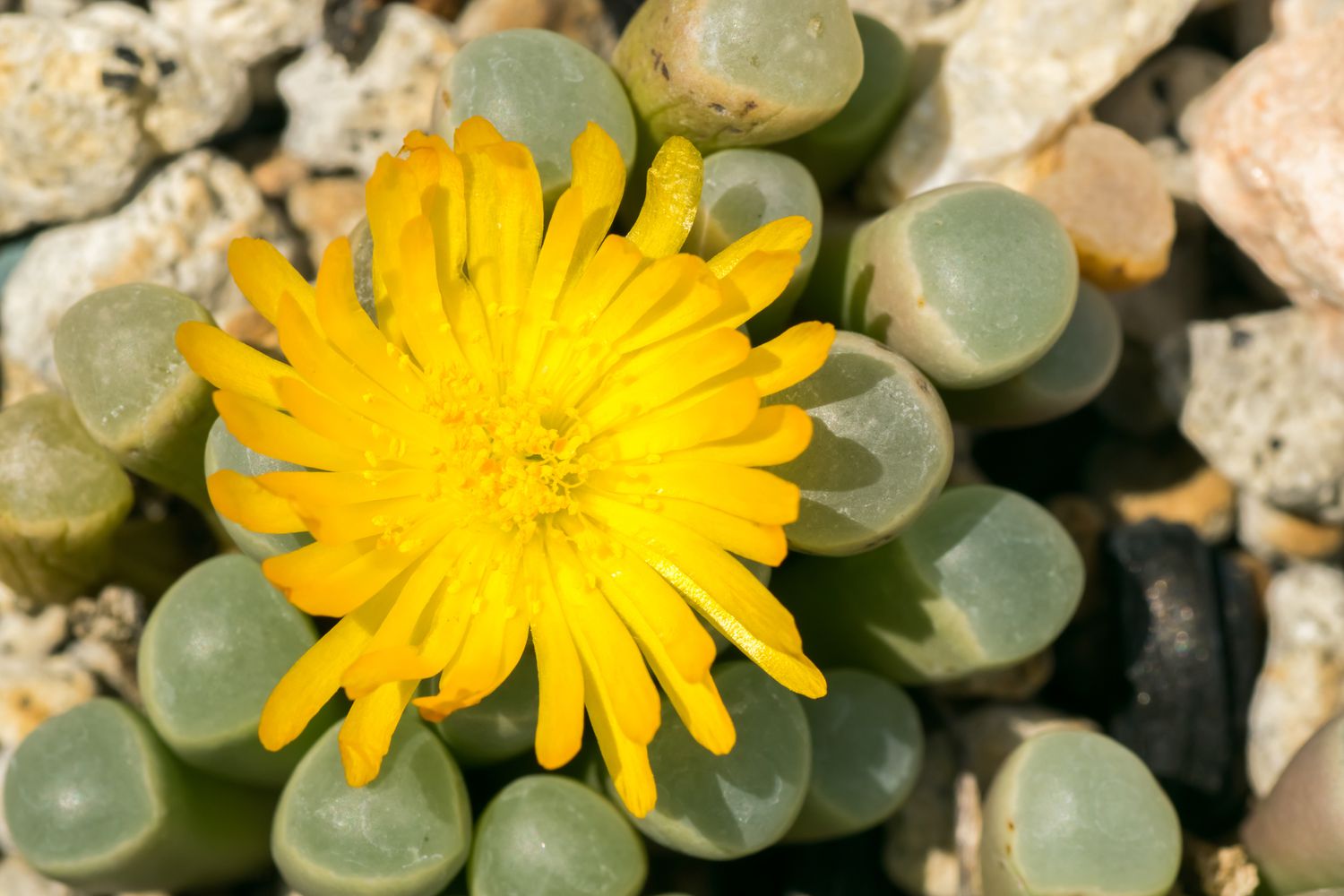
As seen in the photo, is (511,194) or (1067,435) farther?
(1067,435)

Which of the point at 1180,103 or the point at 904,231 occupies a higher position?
the point at 904,231

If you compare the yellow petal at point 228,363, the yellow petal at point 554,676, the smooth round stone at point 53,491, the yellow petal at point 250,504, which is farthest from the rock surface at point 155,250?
the yellow petal at point 554,676

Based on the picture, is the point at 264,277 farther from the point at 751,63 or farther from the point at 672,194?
the point at 751,63

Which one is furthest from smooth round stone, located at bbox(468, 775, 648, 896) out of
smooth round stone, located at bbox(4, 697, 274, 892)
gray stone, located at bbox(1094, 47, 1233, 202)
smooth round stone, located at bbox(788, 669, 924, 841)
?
gray stone, located at bbox(1094, 47, 1233, 202)

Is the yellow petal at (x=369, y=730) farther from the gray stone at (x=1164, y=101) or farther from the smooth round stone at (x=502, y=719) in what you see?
the gray stone at (x=1164, y=101)

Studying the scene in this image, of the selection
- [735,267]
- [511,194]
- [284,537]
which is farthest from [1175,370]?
[284,537]

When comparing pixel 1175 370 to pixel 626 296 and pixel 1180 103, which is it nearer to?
pixel 1180 103
